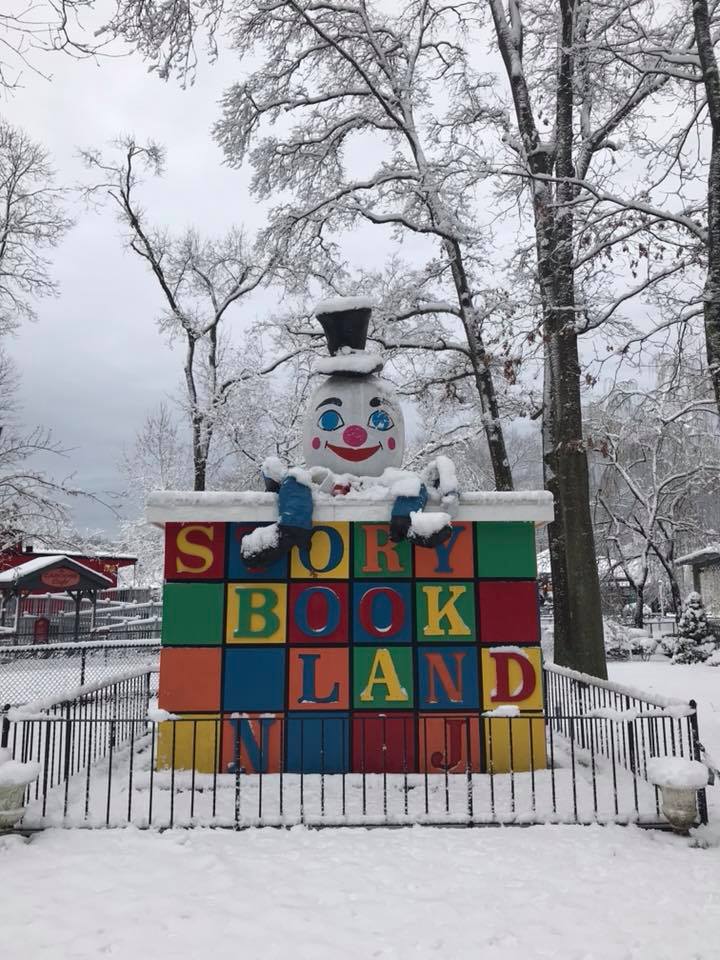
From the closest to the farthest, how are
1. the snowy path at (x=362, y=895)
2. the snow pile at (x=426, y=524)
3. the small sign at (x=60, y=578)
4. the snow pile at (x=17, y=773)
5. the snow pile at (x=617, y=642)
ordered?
1. the snowy path at (x=362, y=895)
2. the snow pile at (x=17, y=773)
3. the snow pile at (x=426, y=524)
4. the small sign at (x=60, y=578)
5. the snow pile at (x=617, y=642)

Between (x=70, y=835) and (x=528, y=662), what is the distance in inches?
193

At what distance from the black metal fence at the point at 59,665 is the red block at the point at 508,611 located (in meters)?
9.31

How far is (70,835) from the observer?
5.98 m

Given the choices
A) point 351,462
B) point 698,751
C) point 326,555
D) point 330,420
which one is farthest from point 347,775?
point 330,420

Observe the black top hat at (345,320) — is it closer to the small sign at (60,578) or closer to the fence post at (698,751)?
the fence post at (698,751)

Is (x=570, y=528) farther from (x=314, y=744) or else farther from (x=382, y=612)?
(x=314, y=744)

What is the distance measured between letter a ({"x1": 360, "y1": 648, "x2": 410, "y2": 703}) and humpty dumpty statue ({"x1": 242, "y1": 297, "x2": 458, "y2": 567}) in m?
1.38

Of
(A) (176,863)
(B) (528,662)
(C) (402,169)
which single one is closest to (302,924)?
(A) (176,863)

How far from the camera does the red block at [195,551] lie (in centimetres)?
818

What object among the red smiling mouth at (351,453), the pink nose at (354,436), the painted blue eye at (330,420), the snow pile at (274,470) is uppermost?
the painted blue eye at (330,420)

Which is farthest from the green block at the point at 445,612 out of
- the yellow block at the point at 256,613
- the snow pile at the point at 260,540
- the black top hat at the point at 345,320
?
the black top hat at the point at 345,320

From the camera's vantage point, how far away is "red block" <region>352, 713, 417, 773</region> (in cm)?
774

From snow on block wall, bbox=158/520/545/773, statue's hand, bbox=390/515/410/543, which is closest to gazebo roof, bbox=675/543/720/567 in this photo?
snow on block wall, bbox=158/520/545/773

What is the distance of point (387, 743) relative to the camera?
7770mm
